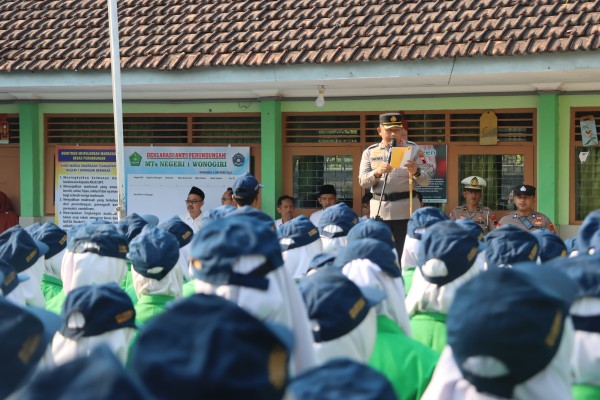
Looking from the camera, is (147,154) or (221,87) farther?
(147,154)

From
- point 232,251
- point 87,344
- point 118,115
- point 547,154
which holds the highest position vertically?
point 118,115

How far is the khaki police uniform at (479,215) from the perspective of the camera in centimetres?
946

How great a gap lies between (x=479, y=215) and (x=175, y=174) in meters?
4.00

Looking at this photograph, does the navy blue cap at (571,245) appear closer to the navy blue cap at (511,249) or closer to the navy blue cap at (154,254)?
the navy blue cap at (511,249)

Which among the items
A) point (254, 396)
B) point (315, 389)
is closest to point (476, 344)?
point (315, 389)

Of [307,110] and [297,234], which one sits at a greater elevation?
[307,110]

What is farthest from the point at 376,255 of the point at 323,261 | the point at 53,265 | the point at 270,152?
the point at 270,152

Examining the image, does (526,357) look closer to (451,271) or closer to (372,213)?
(451,271)

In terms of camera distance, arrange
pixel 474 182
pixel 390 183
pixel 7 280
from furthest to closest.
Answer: pixel 474 182, pixel 390 183, pixel 7 280

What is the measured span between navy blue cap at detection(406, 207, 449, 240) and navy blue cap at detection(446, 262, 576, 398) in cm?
404

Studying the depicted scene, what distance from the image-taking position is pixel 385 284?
4340 mm

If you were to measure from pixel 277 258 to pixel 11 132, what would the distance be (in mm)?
10024

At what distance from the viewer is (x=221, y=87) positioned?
409 inches

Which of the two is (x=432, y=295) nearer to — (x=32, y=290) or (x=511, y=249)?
(x=511, y=249)
